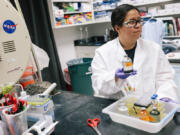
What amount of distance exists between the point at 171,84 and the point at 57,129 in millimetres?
874

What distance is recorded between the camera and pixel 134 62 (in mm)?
1438

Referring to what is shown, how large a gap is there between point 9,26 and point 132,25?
854 millimetres

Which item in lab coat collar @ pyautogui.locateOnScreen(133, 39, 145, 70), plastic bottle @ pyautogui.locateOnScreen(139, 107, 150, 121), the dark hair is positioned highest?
the dark hair

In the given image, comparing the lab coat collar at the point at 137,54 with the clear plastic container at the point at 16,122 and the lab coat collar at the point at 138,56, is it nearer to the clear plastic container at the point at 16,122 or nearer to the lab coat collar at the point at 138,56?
the lab coat collar at the point at 138,56

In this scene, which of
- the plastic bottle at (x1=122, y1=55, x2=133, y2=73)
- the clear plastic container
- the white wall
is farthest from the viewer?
the white wall

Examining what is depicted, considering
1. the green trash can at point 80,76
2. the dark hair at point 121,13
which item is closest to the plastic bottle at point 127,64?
the dark hair at point 121,13

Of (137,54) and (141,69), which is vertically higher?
(137,54)

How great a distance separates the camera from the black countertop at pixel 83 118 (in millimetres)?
836

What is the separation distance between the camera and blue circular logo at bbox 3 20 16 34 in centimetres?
94

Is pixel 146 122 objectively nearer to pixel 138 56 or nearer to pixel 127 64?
pixel 127 64

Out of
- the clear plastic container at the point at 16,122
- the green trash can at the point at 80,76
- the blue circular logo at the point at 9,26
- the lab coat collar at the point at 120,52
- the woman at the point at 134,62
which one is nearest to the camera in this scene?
the clear plastic container at the point at 16,122

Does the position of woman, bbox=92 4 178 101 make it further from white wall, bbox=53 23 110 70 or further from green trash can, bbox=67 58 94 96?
white wall, bbox=53 23 110 70

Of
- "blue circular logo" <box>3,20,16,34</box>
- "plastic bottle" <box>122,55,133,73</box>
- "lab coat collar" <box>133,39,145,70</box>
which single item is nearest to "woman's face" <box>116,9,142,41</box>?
"lab coat collar" <box>133,39,145,70</box>

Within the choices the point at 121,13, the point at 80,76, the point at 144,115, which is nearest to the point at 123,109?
the point at 144,115
